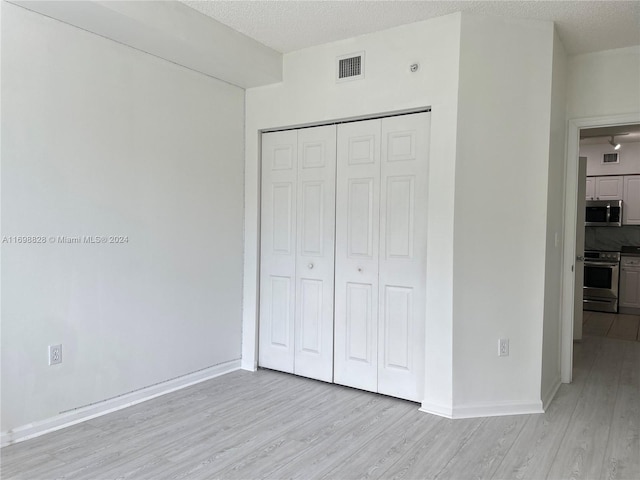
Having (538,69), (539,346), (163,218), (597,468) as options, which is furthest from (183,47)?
(597,468)

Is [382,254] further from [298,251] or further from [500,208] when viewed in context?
[500,208]

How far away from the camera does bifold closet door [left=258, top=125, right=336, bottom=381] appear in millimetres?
3693

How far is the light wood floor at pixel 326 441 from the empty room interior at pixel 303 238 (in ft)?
0.06

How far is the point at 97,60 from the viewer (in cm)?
291

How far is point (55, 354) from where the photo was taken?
275 centimetres

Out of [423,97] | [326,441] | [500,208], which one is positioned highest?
[423,97]

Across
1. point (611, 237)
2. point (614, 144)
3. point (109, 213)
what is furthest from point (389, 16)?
point (611, 237)

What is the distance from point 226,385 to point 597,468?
2.52 meters

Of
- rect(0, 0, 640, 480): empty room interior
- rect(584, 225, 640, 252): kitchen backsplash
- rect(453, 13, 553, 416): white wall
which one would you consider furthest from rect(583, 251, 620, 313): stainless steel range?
rect(453, 13, 553, 416): white wall

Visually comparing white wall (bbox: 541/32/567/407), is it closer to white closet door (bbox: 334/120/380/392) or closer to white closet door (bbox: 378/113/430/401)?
white closet door (bbox: 378/113/430/401)

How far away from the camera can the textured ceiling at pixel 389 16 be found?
2873mm

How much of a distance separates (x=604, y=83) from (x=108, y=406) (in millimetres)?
4350

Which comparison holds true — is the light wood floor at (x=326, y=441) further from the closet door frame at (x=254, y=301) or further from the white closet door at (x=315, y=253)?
the closet door frame at (x=254, y=301)

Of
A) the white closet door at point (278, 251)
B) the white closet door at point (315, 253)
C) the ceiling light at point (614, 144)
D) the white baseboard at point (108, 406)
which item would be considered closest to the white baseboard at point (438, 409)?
the white closet door at point (315, 253)
